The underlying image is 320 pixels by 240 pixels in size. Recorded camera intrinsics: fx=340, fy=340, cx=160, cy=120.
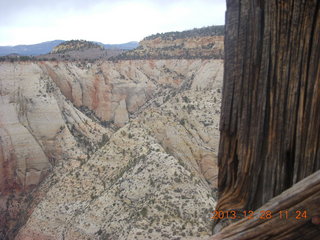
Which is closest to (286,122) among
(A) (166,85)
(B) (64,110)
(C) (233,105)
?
(C) (233,105)

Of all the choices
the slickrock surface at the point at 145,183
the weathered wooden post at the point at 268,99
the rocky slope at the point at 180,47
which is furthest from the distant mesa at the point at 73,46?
the weathered wooden post at the point at 268,99

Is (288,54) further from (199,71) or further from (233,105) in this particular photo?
(199,71)

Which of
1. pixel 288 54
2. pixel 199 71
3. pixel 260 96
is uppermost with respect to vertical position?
pixel 288 54

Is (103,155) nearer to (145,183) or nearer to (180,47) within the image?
(145,183)

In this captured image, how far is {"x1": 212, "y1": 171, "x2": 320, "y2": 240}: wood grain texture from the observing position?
1107 mm

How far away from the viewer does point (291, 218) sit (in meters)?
1.16

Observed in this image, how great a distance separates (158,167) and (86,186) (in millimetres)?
4045

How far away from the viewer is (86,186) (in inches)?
672

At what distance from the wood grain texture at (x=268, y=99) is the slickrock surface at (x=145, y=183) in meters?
10.8

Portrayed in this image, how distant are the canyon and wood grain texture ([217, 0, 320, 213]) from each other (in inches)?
429

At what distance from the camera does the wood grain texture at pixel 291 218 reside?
1.11 m

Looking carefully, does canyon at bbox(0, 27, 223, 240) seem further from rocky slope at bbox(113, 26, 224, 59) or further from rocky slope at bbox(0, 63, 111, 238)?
rocky slope at bbox(113, 26, 224, 59)

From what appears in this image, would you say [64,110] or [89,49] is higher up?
[89,49]

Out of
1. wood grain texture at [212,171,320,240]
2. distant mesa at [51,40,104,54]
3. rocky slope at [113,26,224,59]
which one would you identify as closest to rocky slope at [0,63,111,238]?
rocky slope at [113,26,224,59]
